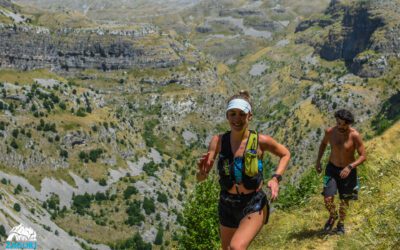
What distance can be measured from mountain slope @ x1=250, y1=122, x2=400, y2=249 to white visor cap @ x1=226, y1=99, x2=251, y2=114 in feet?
10.6

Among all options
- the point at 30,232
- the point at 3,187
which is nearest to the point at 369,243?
the point at 30,232

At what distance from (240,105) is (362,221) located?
374 centimetres

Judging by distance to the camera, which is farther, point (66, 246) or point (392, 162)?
point (66, 246)

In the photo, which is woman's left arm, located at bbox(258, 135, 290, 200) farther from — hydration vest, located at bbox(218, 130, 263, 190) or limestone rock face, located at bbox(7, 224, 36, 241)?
limestone rock face, located at bbox(7, 224, 36, 241)

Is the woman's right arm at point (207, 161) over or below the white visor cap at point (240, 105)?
below

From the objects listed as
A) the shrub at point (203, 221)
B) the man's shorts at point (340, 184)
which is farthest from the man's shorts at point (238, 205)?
the shrub at point (203, 221)

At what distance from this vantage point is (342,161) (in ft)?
52.0

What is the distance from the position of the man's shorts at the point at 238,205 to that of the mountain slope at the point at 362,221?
7.09 feet

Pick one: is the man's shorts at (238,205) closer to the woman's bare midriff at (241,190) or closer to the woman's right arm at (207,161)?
the woman's bare midriff at (241,190)

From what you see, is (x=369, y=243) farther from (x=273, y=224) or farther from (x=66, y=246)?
(x=66, y=246)

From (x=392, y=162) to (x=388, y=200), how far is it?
4631mm

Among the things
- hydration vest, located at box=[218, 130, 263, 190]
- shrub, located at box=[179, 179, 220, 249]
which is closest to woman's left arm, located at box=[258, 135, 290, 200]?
hydration vest, located at box=[218, 130, 263, 190]

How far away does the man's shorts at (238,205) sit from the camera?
33.9 ft

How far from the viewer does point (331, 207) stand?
637 inches
